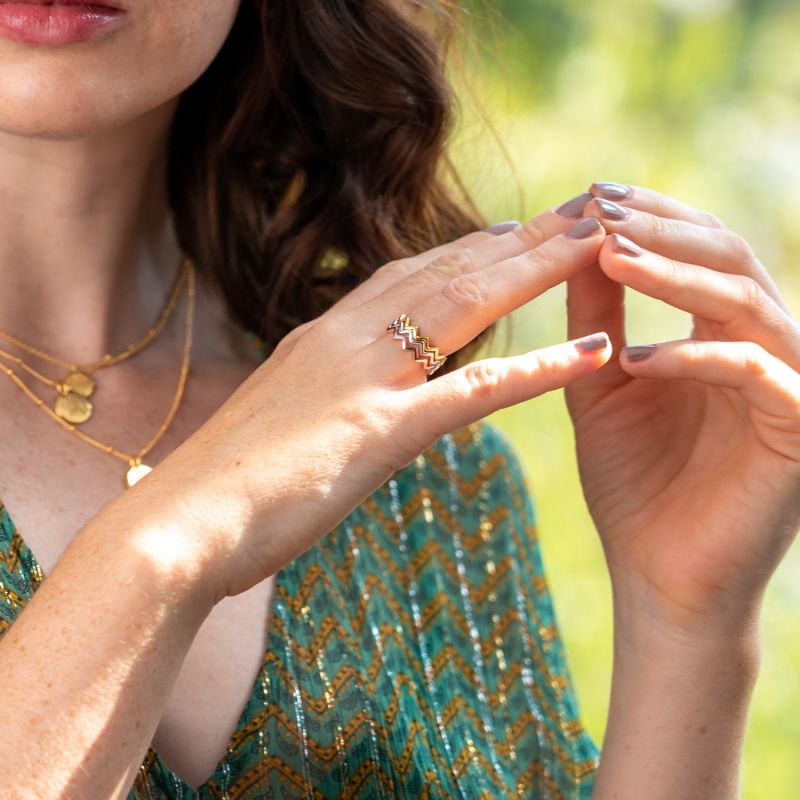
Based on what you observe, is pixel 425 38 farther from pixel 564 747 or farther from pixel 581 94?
pixel 581 94

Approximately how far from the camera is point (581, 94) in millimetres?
3748

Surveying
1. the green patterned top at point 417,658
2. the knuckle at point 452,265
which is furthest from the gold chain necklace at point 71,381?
the knuckle at point 452,265

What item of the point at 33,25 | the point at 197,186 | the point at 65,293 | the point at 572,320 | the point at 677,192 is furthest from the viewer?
the point at 677,192

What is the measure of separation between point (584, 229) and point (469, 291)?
0.14 m

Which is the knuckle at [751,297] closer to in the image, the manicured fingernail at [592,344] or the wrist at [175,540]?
the manicured fingernail at [592,344]

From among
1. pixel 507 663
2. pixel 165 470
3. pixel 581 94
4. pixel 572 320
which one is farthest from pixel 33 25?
pixel 581 94

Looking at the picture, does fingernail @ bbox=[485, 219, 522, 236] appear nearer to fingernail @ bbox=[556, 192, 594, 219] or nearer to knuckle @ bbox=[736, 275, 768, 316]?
fingernail @ bbox=[556, 192, 594, 219]

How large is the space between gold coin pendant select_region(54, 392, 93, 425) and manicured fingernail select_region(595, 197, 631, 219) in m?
0.65

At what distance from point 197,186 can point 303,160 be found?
147mm

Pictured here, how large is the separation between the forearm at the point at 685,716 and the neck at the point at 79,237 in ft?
2.44

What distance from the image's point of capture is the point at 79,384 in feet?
5.41

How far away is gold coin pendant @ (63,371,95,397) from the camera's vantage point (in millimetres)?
1642

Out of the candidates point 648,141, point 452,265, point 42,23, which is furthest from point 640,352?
point 648,141

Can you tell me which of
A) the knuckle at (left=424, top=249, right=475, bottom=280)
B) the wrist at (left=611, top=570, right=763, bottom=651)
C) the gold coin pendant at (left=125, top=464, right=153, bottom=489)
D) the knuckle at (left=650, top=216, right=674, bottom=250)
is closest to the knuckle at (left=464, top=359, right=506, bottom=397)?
the knuckle at (left=424, top=249, right=475, bottom=280)
